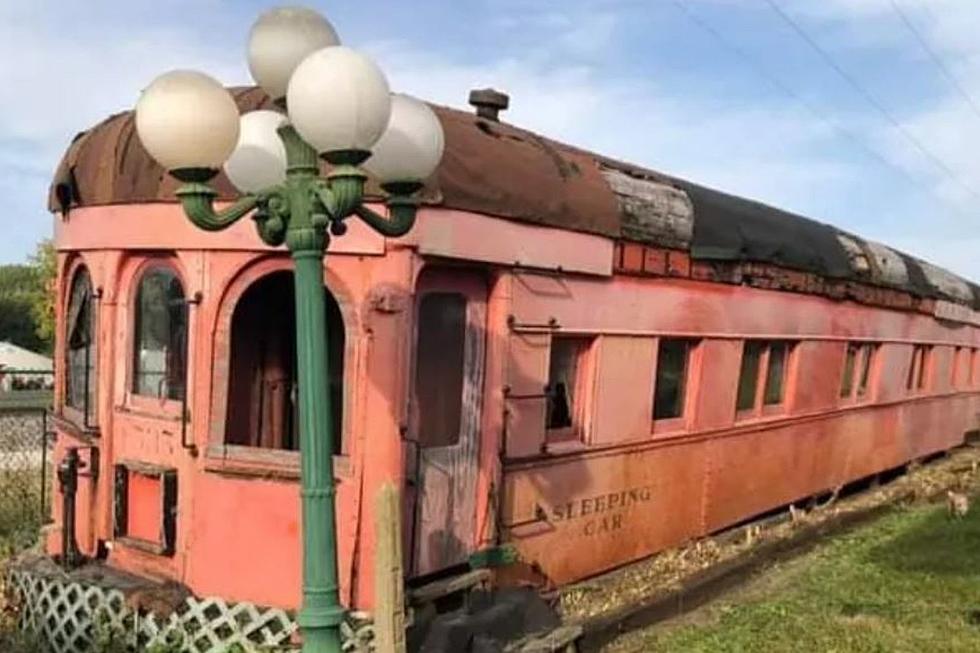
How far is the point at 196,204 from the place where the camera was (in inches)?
159

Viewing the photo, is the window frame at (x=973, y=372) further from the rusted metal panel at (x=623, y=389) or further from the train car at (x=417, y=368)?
the rusted metal panel at (x=623, y=389)

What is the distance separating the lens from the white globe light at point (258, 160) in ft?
14.2

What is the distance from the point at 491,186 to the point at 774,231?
5.34 meters

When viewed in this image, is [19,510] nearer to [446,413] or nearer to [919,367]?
[446,413]

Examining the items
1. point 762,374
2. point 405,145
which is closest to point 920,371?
point 762,374

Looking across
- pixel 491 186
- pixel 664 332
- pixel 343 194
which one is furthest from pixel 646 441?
pixel 343 194

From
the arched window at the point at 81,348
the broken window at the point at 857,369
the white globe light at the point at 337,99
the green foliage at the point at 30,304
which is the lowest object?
the green foliage at the point at 30,304

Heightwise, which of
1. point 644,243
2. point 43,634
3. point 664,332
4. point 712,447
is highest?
point 644,243

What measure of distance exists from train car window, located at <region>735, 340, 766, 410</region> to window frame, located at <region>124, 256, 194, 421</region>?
19.7ft

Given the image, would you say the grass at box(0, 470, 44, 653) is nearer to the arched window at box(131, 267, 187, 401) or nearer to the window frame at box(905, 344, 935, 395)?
the arched window at box(131, 267, 187, 401)

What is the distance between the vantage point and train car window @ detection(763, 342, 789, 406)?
477 inches

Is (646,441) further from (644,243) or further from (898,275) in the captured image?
(898,275)

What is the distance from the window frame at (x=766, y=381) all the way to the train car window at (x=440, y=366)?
4.74m

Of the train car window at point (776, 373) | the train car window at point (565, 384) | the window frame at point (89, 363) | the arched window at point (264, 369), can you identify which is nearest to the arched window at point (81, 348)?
the window frame at point (89, 363)
